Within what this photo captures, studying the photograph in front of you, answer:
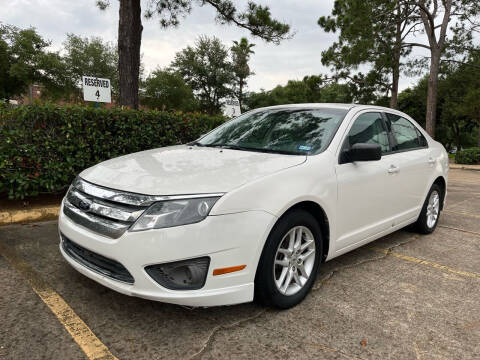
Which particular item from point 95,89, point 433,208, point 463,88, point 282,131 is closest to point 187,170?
point 282,131

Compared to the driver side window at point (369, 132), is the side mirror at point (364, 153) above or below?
below

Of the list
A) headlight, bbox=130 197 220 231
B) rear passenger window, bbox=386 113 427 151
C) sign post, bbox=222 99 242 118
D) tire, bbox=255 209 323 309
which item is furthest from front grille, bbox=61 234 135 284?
sign post, bbox=222 99 242 118

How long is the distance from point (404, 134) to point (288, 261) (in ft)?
8.06

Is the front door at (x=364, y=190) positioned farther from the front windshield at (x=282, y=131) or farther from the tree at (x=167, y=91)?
the tree at (x=167, y=91)

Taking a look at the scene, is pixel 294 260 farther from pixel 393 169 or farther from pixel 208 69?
pixel 208 69

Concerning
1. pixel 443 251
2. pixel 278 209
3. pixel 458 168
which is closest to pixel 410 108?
pixel 458 168

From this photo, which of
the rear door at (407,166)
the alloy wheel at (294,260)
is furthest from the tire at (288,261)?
the rear door at (407,166)

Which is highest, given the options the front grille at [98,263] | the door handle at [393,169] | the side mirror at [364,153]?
the side mirror at [364,153]

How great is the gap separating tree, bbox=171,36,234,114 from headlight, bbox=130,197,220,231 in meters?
33.0

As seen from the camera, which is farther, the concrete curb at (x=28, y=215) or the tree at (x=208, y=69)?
the tree at (x=208, y=69)

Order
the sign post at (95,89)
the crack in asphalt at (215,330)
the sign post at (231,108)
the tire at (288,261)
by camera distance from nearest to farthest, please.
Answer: the crack in asphalt at (215,330) < the tire at (288,261) < the sign post at (95,89) < the sign post at (231,108)

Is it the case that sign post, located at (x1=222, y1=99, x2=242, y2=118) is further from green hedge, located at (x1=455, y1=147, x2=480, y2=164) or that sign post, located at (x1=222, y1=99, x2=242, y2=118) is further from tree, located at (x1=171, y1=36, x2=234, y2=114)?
tree, located at (x1=171, y1=36, x2=234, y2=114)

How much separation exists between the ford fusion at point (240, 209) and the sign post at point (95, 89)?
3.72 m

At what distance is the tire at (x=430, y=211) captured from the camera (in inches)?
181
